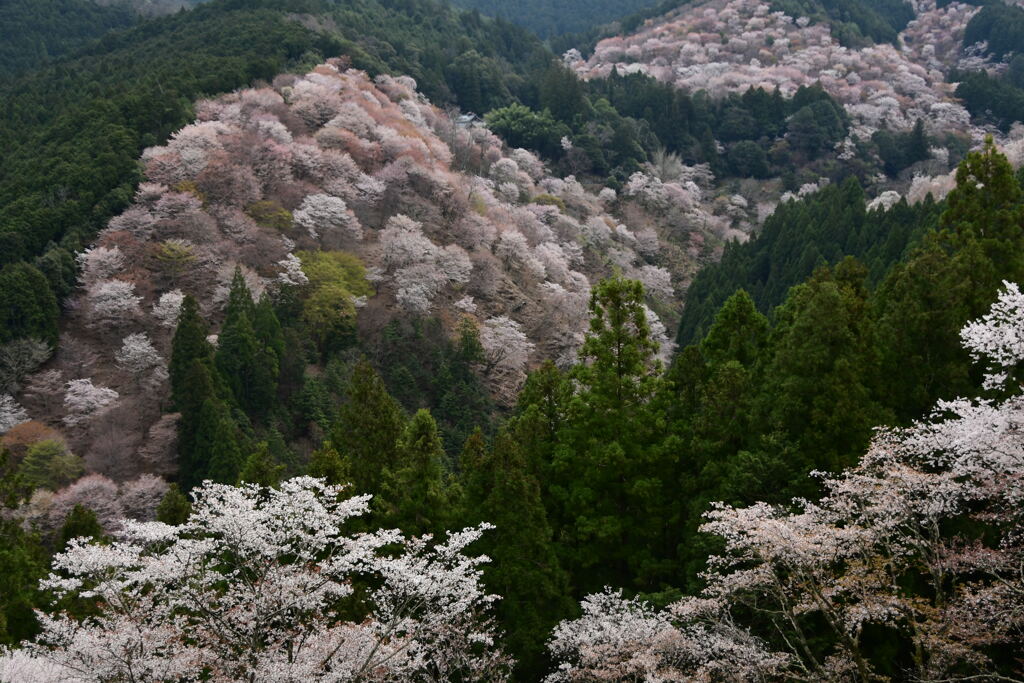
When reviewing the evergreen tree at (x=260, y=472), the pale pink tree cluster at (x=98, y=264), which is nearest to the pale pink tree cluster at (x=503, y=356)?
the pale pink tree cluster at (x=98, y=264)

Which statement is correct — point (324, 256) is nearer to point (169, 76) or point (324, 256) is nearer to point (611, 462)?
point (169, 76)

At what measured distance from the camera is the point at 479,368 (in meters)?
41.1

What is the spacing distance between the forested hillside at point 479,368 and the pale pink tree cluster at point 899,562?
0.10 m

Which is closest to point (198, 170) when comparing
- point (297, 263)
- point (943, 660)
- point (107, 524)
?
point (297, 263)

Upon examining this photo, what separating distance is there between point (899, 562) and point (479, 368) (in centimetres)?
2898

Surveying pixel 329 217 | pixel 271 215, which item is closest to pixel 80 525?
pixel 271 215

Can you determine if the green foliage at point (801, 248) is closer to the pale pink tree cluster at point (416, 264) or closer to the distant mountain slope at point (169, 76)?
the pale pink tree cluster at point (416, 264)

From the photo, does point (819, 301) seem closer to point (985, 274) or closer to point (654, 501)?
point (985, 274)

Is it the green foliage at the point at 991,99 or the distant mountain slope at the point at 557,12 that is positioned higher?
the distant mountain slope at the point at 557,12

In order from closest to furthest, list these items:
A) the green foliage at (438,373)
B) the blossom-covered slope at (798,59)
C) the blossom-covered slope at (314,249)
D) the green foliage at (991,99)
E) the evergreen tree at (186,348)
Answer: the evergreen tree at (186,348) → the blossom-covered slope at (314,249) → the green foliage at (438,373) → the green foliage at (991,99) → the blossom-covered slope at (798,59)

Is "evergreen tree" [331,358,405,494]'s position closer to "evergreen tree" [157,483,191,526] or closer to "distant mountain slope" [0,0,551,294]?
"evergreen tree" [157,483,191,526]

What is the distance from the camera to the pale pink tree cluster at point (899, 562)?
36.1 feet

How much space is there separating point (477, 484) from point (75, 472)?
17.5m

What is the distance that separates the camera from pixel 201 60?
5722 centimetres
